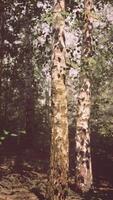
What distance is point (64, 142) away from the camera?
456 inches

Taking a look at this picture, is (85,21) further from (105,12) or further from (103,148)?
(105,12)

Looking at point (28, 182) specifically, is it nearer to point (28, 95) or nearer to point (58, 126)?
point (58, 126)

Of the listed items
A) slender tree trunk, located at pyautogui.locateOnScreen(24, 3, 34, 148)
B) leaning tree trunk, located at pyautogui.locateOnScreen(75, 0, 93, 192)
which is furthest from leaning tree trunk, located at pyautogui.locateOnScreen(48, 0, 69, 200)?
slender tree trunk, located at pyautogui.locateOnScreen(24, 3, 34, 148)

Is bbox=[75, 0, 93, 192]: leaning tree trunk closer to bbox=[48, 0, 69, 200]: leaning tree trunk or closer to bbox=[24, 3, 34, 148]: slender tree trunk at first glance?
bbox=[48, 0, 69, 200]: leaning tree trunk

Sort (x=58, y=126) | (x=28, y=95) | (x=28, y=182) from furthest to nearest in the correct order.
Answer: (x=28, y=95) → (x=28, y=182) → (x=58, y=126)

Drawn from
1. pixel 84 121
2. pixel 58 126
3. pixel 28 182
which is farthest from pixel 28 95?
pixel 58 126

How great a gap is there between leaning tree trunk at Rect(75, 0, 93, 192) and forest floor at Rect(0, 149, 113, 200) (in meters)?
0.48

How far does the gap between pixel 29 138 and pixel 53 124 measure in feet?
43.8

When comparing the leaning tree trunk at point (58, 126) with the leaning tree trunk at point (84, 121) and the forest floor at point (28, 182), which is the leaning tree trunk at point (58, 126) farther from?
the leaning tree trunk at point (84, 121)

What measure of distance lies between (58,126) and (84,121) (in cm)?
405

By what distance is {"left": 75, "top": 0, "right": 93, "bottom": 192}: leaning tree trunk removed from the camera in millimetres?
15137

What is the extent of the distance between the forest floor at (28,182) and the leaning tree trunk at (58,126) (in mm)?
1453

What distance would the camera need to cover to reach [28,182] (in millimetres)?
15414

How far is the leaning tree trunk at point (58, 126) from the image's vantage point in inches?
452
